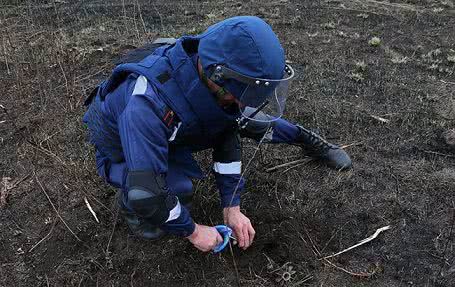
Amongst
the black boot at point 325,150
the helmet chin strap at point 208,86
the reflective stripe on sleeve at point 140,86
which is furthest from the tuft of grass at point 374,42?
the reflective stripe on sleeve at point 140,86

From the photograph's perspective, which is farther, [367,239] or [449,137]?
[449,137]

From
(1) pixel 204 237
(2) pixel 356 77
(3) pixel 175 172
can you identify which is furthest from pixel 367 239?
(2) pixel 356 77

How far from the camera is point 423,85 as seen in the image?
165 inches

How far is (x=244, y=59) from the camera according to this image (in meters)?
1.94

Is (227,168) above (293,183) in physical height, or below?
above

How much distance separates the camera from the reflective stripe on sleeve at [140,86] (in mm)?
2111

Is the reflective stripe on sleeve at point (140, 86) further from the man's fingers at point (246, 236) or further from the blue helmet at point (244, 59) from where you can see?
the man's fingers at point (246, 236)

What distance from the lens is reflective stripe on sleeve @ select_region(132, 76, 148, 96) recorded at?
6.92 ft

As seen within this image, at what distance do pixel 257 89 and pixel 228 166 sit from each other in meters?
0.72

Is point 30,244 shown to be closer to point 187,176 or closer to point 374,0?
point 187,176

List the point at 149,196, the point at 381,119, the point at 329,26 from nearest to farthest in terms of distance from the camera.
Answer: the point at 149,196 < the point at 381,119 < the point at 329,26

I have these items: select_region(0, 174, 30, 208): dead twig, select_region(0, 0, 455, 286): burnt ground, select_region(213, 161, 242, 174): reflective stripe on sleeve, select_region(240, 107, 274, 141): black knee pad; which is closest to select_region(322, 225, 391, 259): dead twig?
select_region(0, 0, 455, 286): burnt ground

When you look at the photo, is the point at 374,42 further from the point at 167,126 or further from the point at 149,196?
the point at 149,196

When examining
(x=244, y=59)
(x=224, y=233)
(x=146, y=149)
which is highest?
(x=244, y=59)
